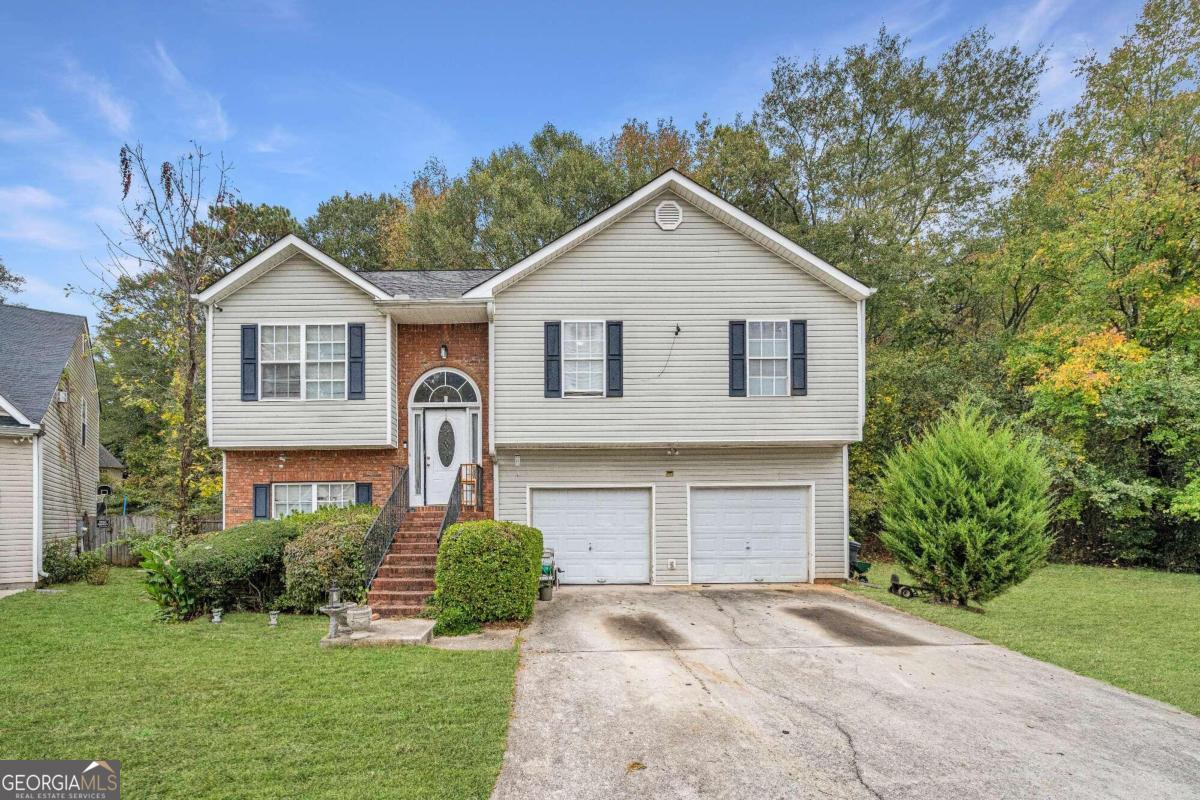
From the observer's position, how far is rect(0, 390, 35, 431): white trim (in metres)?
12.8

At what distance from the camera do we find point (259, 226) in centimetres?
2545

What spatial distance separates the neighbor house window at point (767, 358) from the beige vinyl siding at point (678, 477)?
4.61 ft

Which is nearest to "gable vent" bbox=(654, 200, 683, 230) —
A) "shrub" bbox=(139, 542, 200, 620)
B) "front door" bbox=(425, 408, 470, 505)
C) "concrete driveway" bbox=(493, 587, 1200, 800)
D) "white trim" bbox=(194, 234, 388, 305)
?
"white trim" bbox=(194, 234, 388, 305)

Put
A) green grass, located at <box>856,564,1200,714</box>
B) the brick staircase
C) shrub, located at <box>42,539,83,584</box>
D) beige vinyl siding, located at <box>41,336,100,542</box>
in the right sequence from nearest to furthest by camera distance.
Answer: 1. green grass, located at <box>856,564,1200,714</box>
2. the brick staircase
3. shrub, located at <box>42,539,83,584</box>
4. beige vinyl siding, located at <box>41,336,100,542</box>

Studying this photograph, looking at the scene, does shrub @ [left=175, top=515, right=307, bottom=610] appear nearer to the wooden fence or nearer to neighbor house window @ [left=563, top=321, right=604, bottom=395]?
neighbor house window @ [left=563, top=321, right=604, bottom=395]

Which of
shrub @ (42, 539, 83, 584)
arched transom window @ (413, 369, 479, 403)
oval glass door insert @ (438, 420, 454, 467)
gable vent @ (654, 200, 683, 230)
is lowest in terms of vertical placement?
shrub @ (42, 539, 83, 584)

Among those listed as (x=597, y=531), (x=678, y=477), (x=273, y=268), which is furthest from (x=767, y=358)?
(x=273, y=268)

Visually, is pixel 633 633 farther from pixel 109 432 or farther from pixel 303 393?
pixel 109 432

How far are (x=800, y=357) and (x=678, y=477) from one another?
11.6 feet

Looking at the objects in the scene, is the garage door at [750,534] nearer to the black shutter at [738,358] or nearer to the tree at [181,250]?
the black shutter at [738,358]

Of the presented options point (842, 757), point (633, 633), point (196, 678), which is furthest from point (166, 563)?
point (842, 757)

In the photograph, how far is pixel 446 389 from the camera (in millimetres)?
12984

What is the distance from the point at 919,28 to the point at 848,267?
1011 centimetres

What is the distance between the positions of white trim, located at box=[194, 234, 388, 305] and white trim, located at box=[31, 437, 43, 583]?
5639mm
